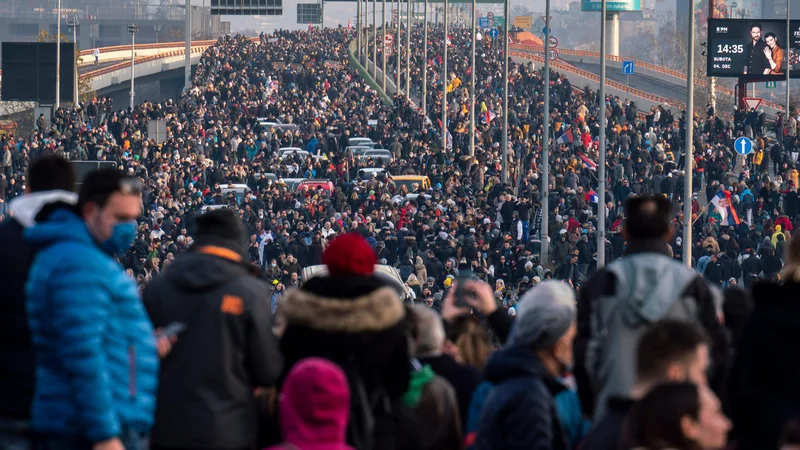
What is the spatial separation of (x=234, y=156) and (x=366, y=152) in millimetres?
4314

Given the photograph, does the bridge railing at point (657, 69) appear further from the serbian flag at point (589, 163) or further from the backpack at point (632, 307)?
the backpack at point (632, 307)

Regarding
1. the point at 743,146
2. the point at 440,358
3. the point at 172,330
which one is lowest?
the point at 743,146

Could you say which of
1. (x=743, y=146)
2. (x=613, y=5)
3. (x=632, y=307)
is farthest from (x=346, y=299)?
(x=613, y=5)

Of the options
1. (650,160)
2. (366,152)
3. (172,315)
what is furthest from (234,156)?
(172,315)

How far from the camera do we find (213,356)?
22.3ft

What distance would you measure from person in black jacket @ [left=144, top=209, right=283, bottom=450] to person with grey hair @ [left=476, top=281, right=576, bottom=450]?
0.87 m

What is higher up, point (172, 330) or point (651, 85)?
point (172, 330)

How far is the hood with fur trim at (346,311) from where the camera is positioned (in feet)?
Result: 22.2

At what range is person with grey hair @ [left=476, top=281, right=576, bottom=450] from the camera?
655 cm

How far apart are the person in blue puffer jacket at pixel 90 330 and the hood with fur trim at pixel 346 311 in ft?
2.80

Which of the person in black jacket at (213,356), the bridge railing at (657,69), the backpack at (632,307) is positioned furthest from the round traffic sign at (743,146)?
the bridge railing at (657,69)

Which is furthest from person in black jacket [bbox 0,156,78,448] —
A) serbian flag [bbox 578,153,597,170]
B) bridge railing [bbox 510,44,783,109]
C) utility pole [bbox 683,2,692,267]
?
bridge railing [bbox 510,44,783,109]

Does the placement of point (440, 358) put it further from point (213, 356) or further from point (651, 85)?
point (651, 85)

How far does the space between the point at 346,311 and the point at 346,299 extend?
52 mm
